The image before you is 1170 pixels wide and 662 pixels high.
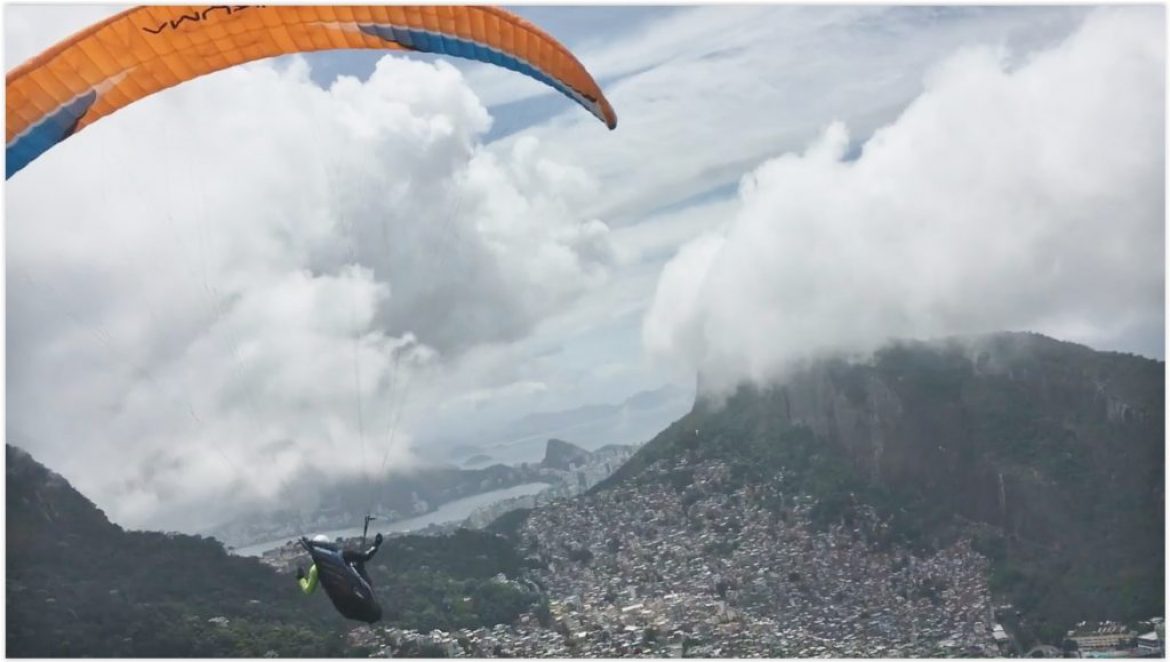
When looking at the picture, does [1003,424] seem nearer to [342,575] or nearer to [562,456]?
[562,456]

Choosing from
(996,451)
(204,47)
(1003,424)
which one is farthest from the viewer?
(1003,424)

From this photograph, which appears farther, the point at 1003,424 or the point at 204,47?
the point at 1003,424

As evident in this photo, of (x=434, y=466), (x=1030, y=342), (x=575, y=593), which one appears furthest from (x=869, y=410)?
(x=434, y=466)

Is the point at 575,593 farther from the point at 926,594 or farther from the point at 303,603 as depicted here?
the point at 926,594

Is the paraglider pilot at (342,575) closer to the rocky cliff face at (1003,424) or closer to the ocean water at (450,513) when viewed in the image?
the ocean water at (450,513)

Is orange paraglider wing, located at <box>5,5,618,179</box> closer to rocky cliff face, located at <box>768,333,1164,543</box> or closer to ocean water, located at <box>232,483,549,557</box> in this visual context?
rocky cliff face, located at <box>768,333,1164,543</box>

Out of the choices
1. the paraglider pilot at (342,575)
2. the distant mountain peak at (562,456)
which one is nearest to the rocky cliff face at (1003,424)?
the distant mountain peak at (562,456)

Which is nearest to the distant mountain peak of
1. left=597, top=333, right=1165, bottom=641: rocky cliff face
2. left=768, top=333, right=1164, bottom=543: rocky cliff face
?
left=597, top=333, right=1165, bottom=641: rocky cliff face

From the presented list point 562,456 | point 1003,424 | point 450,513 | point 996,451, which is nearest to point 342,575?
point 450,513
